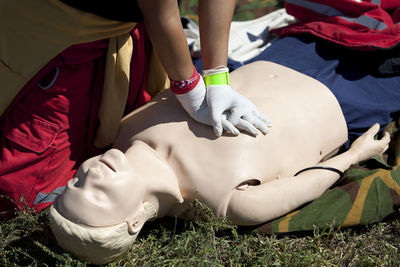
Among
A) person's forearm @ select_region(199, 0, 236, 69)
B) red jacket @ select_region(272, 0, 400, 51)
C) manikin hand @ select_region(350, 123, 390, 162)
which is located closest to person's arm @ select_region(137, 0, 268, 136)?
person's forearm @ select_region(199, 0, 236, 69)

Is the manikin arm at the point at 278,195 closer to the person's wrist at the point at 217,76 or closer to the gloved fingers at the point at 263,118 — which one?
the gloved fingers at the point at 263,118

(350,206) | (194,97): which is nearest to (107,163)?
(194,97)

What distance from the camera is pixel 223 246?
1784 mm

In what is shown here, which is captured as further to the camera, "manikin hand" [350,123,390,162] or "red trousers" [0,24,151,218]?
"manikin hand" [350,123,390,162]

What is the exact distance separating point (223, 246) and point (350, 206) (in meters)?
0.56

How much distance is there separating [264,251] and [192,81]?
2.45 ft

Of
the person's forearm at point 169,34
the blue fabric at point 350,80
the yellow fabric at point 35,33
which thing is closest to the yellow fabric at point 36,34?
the yellow fabric at point 35,33

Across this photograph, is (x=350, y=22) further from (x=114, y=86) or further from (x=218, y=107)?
(x=114, y=86)

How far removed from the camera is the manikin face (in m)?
1.47

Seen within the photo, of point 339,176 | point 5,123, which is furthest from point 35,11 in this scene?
point 339,176

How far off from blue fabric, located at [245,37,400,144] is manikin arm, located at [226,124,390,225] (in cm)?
36

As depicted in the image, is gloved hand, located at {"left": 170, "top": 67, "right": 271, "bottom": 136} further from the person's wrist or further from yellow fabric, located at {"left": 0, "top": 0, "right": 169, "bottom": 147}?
yellow fabric, located at {"left": 0, "top": 0, "right": 169, "bottom": 147}

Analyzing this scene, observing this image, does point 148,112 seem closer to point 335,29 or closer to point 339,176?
point 339,176

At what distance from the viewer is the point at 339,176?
187 cm
